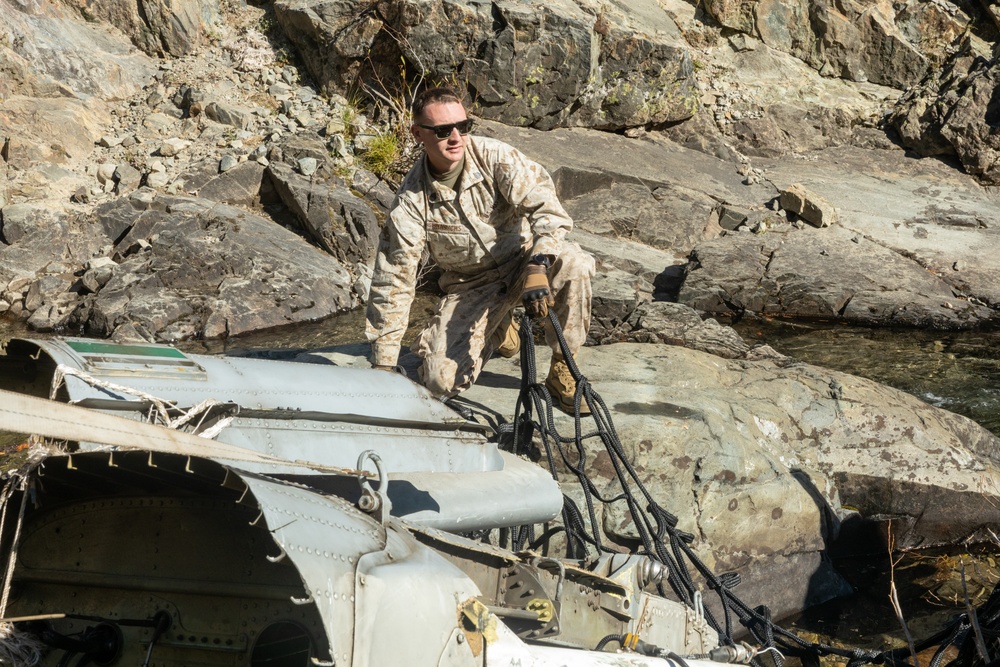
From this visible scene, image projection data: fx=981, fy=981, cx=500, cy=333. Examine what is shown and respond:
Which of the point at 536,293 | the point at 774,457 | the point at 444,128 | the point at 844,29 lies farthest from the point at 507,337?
the point at 844,29

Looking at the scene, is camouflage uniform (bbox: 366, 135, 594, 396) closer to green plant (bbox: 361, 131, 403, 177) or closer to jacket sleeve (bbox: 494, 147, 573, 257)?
jacket sleeve (bbox: 494, 147, 573, 257)

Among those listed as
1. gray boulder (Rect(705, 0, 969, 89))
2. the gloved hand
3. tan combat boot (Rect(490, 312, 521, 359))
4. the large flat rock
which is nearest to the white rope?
the gloved hand

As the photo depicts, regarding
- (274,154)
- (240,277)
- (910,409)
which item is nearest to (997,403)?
(910,409)

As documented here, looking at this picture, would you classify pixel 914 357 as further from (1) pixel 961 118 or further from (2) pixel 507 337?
(1) pixel 961 118

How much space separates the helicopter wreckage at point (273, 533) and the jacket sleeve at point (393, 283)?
2.73 feet

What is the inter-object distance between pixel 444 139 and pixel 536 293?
0.94 metres

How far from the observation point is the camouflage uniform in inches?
188

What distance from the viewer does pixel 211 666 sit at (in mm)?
2994

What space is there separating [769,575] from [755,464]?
575 mm

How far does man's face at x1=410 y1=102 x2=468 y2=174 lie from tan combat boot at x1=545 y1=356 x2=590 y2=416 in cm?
118

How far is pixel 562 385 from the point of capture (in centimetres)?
518

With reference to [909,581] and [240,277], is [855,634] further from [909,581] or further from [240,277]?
[240,277]

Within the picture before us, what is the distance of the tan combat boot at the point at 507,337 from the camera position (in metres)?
5.29

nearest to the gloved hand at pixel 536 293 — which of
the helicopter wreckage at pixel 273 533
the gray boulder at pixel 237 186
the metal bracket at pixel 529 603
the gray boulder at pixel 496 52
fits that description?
the helicopter wreckage at pixel 273 533
